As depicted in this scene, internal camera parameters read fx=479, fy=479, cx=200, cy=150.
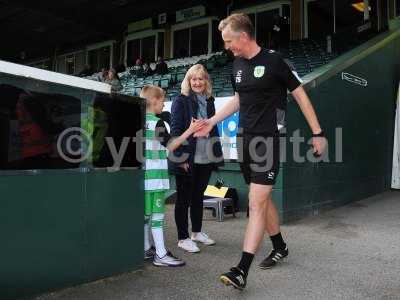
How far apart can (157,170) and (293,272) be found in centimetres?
147

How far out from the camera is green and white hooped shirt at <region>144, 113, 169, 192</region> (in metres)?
4.28

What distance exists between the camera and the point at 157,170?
4340 mm

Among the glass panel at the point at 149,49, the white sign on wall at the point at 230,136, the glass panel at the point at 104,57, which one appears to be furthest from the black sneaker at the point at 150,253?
the glass panel at the point at 104,57

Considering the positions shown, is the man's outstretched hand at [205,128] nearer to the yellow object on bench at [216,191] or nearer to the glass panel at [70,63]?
the yellow object on bench at [216,191]

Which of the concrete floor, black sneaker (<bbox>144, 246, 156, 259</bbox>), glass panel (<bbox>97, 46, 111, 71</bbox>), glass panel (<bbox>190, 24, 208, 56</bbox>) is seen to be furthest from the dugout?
glass panel (<bbox>97, 46, 111, 71</bbox>)

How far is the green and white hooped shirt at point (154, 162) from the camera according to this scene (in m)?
4.28

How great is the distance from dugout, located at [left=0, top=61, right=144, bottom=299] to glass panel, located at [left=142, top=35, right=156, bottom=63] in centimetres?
2202

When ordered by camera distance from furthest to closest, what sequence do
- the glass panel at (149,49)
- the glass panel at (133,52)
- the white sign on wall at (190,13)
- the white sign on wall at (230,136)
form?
1. the glass panel at (133,52)
2. the glass panel at (149,49)
3. the white sign on wall at (190,13)
4. the white sign on wall at (230,136)

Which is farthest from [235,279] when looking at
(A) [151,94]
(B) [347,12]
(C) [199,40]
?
(C) [199,40]

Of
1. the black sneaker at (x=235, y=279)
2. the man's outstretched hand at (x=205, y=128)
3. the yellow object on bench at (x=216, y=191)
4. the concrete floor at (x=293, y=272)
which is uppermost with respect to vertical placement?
the man's outstretched hand at (x=205, y=128)

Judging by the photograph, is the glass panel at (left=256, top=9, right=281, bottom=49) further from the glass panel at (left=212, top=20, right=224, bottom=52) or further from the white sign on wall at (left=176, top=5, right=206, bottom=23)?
the white sign on wall at (left=176, top=5, right=206, bottom=23)

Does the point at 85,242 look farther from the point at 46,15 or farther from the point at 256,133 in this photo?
the point at 46,15

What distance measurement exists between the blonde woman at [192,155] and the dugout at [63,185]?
0.74 metres

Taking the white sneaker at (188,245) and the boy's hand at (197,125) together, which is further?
the white sneaker at (188,245)
